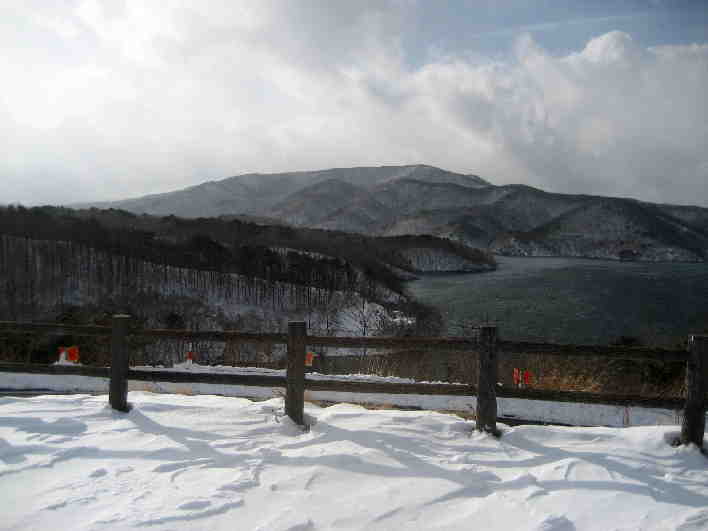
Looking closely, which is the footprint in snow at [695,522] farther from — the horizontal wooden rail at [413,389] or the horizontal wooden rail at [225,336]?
the horizontal wooden rail at [225,336]

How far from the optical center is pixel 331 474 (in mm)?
4309

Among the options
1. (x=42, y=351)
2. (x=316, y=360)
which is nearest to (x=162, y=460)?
(x=42, y=351)

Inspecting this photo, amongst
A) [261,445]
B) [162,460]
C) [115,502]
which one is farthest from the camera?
[261,445]

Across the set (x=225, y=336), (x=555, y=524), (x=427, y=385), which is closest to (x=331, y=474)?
(x=427, y=385)

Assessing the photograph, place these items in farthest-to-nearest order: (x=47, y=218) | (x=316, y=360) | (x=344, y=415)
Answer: (x=47, y=218) → (x=316, y=360) → (x=344, y=415)

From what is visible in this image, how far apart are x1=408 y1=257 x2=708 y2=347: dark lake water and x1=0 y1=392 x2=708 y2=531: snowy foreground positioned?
29.0 metres

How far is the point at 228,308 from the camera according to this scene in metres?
59.7

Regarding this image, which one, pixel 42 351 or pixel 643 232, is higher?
pixel 643 232

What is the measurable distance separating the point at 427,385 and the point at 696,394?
272 cm

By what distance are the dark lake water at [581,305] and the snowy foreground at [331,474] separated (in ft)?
95.2

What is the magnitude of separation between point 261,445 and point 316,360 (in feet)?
74.3

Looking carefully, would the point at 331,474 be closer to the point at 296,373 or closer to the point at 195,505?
the point at 195,505

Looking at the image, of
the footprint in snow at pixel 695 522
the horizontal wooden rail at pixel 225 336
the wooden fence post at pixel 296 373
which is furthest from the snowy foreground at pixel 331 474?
the horizontal wooden rail at pixel 225 336

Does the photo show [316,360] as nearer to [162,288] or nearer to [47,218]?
[162,288]
